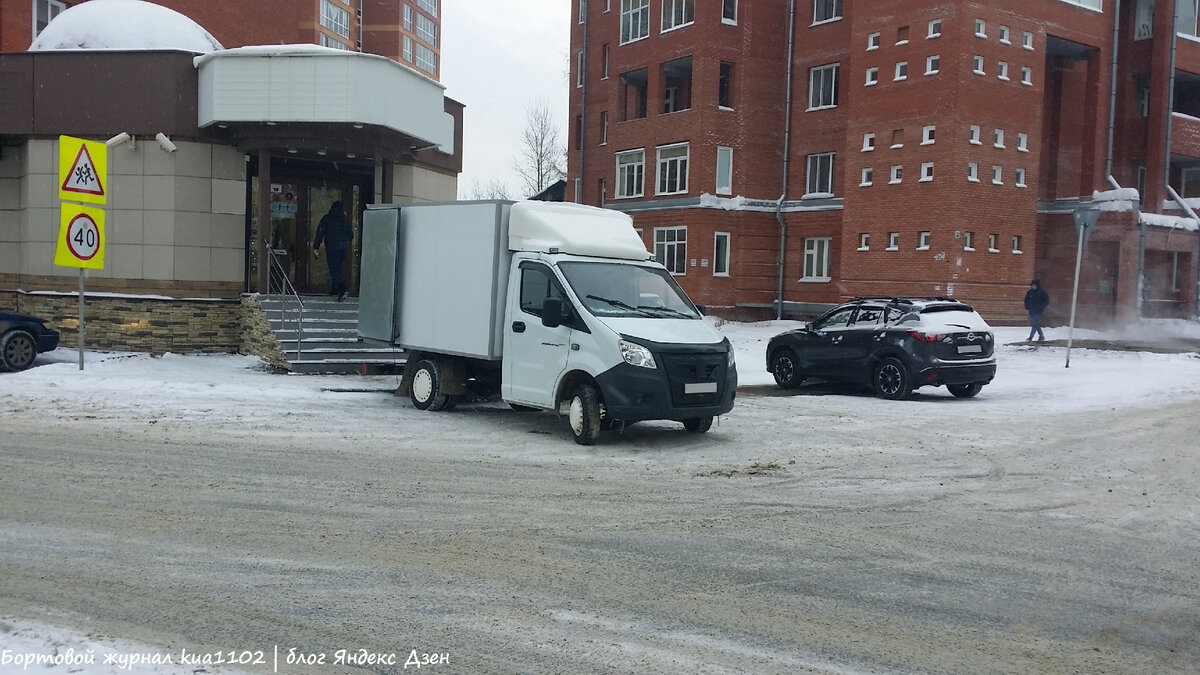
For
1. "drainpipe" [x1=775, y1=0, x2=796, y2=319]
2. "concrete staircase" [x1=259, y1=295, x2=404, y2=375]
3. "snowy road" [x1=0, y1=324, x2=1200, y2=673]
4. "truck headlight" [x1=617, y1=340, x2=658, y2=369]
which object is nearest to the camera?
"snowy road" [x1=0, y1=324, x2=1200, y2=673]

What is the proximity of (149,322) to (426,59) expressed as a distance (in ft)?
237

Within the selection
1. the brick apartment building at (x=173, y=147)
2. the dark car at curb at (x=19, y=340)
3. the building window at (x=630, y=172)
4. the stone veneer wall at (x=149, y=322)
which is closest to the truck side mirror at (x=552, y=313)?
the brick apartment building at (x=173, y=147)

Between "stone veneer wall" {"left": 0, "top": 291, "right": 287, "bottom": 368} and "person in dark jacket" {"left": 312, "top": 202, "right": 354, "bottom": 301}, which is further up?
"person in dark jacket" {"left": 312, "top": 202, "right": 354, "bottom": 301}

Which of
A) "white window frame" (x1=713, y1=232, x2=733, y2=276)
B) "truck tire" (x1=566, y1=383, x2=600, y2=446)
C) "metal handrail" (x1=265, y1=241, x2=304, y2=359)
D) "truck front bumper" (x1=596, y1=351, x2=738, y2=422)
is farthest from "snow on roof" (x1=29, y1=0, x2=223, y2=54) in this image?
"white window frame" (x1=713, y1=232, x2=733, y2=276)

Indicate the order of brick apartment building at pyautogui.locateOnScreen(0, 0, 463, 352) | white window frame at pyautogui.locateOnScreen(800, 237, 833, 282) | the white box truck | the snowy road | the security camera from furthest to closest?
white window frame at pyautogui.locateOnScreen(800, 237, 833, 282), the security camera, brick apartment building at pyautogui.locateOnScreen(0, 0, 463, 352), the white box truck, the snowy road

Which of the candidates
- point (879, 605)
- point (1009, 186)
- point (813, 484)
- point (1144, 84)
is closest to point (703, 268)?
point (1009, 186)

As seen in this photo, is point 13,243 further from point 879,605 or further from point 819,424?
point 879,605

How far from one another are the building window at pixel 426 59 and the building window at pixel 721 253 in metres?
54.8

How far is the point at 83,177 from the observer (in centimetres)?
1465

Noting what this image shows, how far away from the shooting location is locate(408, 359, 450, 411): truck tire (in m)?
12.9

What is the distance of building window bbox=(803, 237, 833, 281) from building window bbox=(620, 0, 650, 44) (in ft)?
35.6

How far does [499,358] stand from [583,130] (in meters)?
33.6

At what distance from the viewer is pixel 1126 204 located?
110 feet

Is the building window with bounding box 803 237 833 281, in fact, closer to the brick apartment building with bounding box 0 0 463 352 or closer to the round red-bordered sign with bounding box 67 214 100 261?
the brick apartment building with bounding box 0 0 463 352
